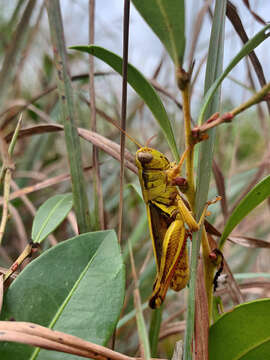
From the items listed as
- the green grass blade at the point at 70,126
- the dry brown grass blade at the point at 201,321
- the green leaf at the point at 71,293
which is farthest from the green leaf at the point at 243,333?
the green grass blade at the point at 70,126

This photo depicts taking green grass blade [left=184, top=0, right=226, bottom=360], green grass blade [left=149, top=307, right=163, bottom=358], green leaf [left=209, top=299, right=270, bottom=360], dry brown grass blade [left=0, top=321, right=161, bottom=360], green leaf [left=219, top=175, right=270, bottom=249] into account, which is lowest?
green grass blade [left=149, top=307, right=163, bottom=358]

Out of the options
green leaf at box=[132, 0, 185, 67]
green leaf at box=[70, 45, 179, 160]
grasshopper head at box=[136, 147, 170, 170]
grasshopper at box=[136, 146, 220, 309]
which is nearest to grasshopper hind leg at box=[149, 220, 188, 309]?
grasshopper at box=[136, 146, 220, 309]

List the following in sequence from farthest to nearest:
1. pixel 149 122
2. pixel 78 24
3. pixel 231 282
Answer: pixel 78 24, pixel 149 122, pixel 231 282

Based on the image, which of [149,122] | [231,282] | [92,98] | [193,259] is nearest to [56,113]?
[149,122]

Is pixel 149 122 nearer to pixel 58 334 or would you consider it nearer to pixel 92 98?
pixel 92 98

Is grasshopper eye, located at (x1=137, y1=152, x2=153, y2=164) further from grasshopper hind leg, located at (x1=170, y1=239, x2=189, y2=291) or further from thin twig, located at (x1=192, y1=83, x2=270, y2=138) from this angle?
thin twig, located at (x1=192, y1=83, x2=270, y2=138)

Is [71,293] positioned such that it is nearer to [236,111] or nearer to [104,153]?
[236,111]

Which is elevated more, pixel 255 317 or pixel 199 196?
pixel 199 196
